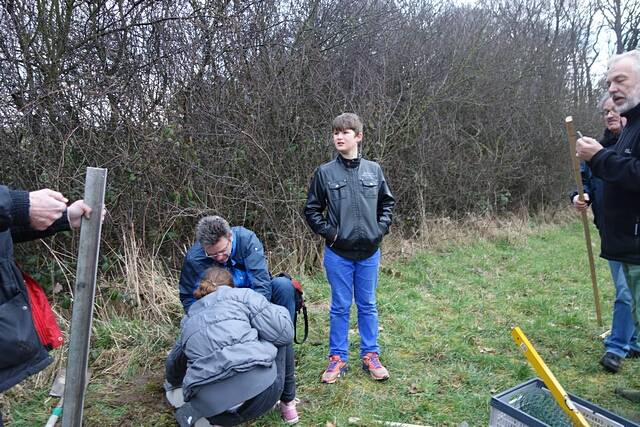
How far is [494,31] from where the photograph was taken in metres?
10.3

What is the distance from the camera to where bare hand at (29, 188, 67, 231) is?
172 cm

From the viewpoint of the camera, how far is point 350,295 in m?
3.35

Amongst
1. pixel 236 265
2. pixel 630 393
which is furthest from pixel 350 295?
pixel 630 393

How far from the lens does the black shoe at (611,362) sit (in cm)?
338

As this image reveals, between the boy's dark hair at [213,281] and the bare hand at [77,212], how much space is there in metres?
0.86

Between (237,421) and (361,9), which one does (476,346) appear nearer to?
(237,421)

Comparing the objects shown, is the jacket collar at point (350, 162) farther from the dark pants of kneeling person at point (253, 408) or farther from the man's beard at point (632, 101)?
the man's beard at point (632, 101)

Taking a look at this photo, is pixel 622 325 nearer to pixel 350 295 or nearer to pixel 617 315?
pixel 617 315

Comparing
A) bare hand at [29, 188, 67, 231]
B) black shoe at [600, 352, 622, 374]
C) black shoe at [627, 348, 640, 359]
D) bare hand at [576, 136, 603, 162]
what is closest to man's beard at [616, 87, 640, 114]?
bare hand at [576, 136, 603, 162]

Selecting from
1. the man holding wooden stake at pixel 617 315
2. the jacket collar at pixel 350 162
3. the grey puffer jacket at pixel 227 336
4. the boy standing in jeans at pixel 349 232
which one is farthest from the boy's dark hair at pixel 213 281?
the man holding wooden stake at pixel 617 315

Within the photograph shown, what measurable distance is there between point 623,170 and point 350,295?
1870 mm

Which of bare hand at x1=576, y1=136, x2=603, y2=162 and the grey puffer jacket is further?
bare hand at x1=576, y1=136, x2=603, y2=162

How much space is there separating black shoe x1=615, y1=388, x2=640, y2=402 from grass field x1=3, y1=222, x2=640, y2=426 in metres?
0.05

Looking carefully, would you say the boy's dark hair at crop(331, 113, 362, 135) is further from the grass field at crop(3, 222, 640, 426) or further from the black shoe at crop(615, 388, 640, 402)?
the black shoe at crop(615, 388, 640, 402)
